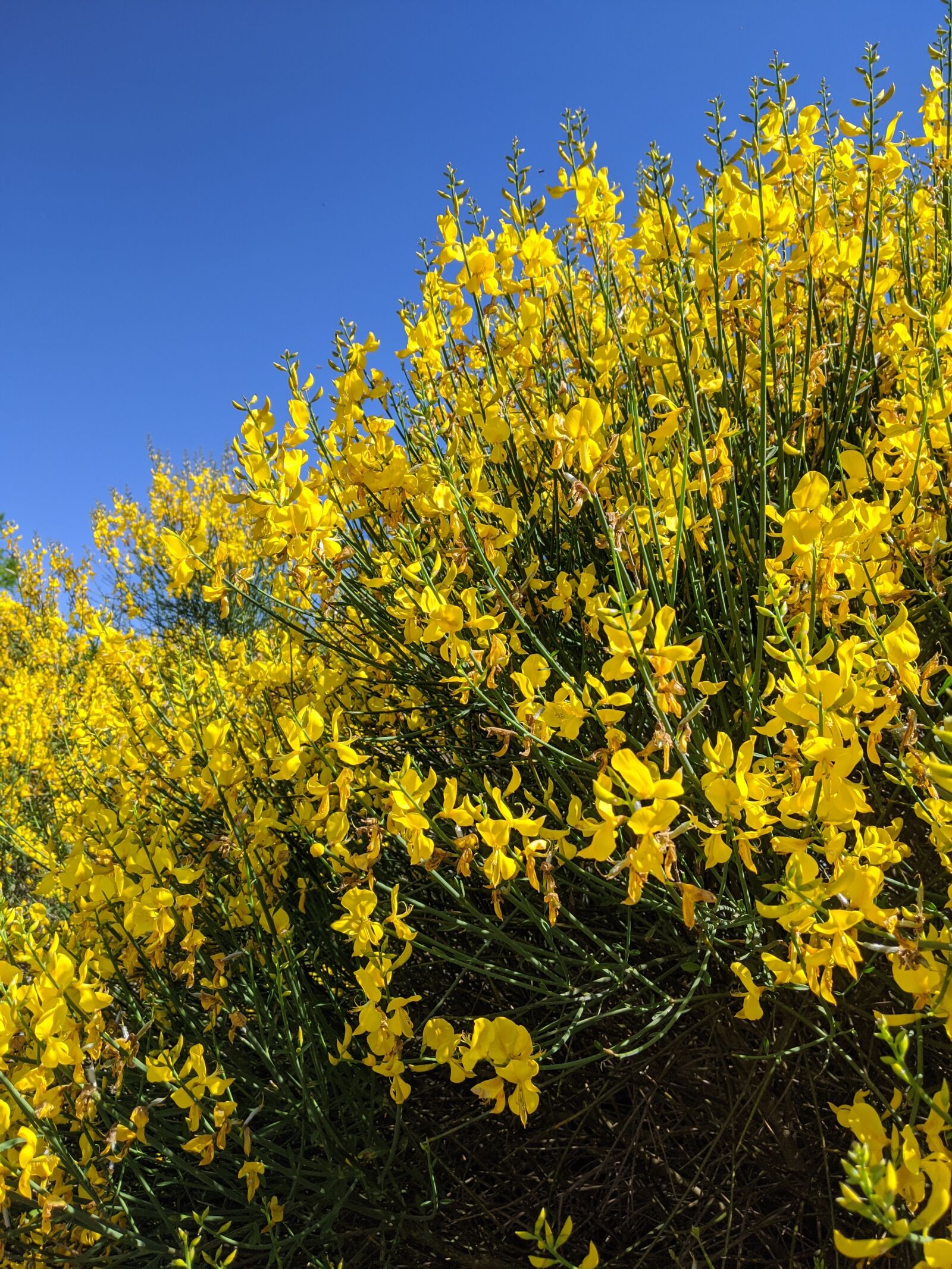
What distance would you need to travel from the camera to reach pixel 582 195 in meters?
1.88

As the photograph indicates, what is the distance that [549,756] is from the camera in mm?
1628

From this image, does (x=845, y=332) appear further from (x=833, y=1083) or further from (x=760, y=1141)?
(x=760, y=1141)

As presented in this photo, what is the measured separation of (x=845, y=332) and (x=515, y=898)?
4.87ft

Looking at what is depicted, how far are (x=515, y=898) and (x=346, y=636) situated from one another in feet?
3.18

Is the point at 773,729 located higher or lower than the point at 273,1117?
higher

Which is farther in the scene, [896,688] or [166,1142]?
[166,1142]

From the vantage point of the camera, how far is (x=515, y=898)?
4.73 ft

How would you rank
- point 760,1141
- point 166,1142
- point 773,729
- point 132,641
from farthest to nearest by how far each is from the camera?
1. point 132,641
2. point 166,1142
3. point 760,1141
4. point 773,729

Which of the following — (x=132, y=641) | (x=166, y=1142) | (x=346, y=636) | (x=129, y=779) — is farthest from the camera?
(x=132, y=641)

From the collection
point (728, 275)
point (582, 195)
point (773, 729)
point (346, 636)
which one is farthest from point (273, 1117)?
point (582, 195)

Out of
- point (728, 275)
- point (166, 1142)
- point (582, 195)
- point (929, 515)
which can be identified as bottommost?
point (166, 1142)

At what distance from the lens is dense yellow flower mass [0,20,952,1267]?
46.3 inches

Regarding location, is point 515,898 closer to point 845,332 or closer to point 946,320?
point 946,320

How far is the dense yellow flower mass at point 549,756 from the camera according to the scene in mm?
1176
